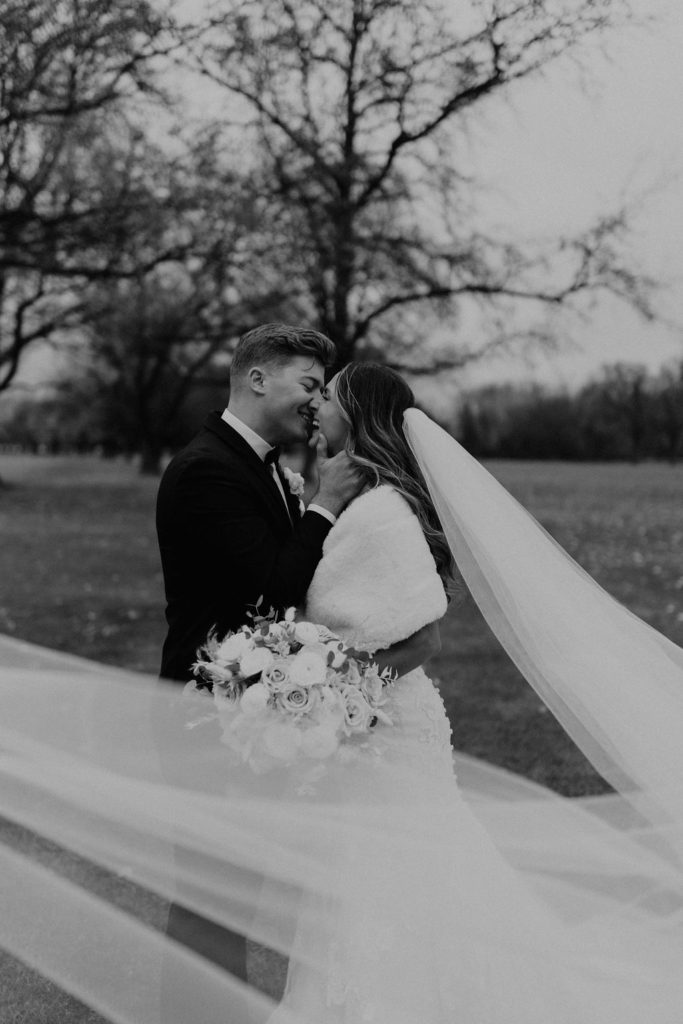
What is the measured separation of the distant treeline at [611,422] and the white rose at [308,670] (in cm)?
3595

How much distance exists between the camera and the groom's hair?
3605 mm

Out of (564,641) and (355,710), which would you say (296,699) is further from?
(564,641)

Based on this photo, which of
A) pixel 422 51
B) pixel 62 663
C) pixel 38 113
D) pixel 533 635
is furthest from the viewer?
pixel 422 51

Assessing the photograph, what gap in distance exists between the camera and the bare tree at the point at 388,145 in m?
7.30

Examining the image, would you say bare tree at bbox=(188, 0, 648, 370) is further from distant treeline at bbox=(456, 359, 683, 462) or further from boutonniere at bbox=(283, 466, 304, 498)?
distant treeline at bbox=(456, 359, 683, 462)

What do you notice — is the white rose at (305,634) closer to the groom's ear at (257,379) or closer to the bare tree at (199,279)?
the groom's ear at (257,379)

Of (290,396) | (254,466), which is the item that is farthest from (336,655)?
(290,396)

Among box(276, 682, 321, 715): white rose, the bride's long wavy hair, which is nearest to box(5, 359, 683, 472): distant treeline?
the bride's long wavy hair

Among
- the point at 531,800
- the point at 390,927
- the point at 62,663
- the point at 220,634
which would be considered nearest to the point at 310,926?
the point at 390,927

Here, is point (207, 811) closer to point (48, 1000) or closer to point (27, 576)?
point (48, 1000)

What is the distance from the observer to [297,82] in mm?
8391

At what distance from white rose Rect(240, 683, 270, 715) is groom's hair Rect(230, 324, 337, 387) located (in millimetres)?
1212

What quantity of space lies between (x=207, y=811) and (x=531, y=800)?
2.15 m

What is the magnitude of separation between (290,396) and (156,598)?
8.77 metres
